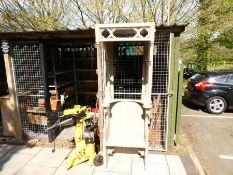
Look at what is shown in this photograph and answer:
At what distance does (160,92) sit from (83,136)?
1977mm

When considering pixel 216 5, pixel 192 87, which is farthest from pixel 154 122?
pixel 216 5

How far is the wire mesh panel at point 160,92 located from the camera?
4.38 metres

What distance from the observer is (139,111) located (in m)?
4.43

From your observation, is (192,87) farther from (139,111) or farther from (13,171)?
(13,171)

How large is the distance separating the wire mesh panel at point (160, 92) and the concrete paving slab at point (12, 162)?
2846 millimetres

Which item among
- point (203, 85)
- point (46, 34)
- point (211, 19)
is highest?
point (211, 19)

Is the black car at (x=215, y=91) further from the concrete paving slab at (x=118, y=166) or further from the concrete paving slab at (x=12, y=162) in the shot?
the concrete paving slab at (x=12, y=162)

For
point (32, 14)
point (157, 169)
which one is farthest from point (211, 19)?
point (157, 169)

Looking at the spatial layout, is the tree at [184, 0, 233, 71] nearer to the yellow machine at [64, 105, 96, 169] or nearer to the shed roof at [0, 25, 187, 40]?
the shed roof at [0, 25, 187, 40]

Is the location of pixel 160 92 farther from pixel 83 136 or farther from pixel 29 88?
pixel 29 88

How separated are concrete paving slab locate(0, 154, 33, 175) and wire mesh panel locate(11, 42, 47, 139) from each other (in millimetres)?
822

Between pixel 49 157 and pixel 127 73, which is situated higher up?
pixel 127 73

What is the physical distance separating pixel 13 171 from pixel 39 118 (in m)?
1.49

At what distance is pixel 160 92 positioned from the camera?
4.66 metres
